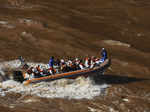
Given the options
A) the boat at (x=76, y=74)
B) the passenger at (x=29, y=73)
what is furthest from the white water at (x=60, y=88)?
the passenger at (x=29, y=73)

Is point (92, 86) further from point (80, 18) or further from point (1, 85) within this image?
point (80, 18)

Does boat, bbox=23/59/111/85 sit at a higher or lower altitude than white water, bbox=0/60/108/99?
higher

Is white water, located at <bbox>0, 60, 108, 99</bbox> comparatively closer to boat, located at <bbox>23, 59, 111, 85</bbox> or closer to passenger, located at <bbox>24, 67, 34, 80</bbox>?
boat, located at <bbox>23, 59, 111, 85</bbox>

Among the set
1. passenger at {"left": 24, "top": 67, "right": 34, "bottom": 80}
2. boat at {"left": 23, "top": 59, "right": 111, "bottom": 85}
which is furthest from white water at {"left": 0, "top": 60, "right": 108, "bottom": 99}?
passenger at {"left": 24, "top": 67, "right": 34, "bottom": 80}

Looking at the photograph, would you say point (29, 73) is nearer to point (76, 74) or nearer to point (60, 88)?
point (60, 88)

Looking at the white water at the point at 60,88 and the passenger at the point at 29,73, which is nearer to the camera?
the white water at the point at 60,88

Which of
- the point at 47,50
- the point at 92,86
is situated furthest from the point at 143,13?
the point at 92,86

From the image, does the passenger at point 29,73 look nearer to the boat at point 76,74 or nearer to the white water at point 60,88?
the boat at point 76,74

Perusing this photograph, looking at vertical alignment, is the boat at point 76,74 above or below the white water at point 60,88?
above

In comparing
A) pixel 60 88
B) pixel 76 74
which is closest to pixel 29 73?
pixel 60 88
